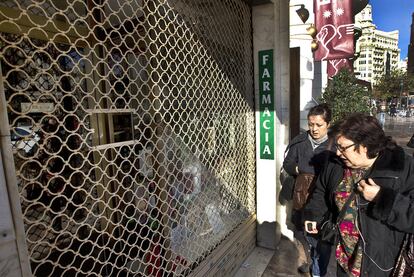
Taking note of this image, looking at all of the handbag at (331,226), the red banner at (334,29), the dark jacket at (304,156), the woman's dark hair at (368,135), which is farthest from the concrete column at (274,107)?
the red banner at (334,29)

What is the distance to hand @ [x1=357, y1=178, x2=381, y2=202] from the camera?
5.16 ft

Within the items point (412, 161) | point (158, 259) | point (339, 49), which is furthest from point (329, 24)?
point (158, 259)

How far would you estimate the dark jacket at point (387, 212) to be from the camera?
149 centimetres

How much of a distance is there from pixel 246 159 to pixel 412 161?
83.6 inches

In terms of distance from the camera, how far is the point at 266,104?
347cm

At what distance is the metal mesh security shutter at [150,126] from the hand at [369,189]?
1399mm

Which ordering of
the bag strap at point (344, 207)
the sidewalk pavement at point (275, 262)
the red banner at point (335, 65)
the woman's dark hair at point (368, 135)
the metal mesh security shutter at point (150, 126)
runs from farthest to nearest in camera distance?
the red banner at point (335, 65) < the sidewalk pavement at point (275, 262) < the metal mesh security shutter at point (150, 126) < the bag strap at point (344, 207) < the woman's dark hair at point (368, 135)

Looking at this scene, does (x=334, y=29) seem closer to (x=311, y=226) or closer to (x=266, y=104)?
(x=266, y=104)

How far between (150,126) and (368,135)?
1505 millimetres

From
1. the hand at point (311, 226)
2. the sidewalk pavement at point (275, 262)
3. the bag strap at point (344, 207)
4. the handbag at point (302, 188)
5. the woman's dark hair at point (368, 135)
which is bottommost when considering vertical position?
the sidewalk pavement at point (275, 262)

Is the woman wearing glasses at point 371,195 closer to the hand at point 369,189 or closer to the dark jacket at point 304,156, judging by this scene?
the hand at point 369,189

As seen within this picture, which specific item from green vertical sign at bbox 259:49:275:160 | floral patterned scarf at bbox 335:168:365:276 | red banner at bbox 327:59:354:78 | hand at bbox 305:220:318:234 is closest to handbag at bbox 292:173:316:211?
hand at bbox 305:220:318:234

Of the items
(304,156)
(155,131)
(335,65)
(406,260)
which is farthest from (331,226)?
(335,65)

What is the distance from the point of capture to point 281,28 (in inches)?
137
